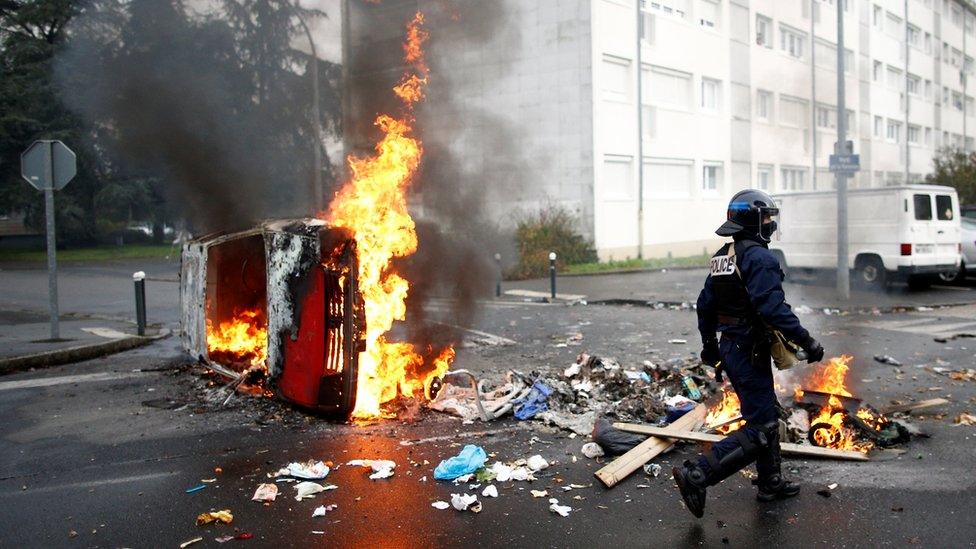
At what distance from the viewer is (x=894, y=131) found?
3981 cm

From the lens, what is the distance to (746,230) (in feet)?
13.9

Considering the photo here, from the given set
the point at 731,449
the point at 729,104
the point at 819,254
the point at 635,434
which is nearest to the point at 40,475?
the point at 635,434

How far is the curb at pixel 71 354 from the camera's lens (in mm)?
8500

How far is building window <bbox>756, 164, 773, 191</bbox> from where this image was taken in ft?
99.3

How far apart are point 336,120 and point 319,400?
14.0 feet

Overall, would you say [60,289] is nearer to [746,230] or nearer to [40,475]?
[40,475]

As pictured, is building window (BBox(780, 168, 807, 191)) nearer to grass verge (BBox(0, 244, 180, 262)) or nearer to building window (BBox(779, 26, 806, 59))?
building window (BBox(779, 26, 806, 59))

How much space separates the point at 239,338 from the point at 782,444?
5.66 metres

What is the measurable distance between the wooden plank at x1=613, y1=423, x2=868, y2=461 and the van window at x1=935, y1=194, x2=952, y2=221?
12158 mm

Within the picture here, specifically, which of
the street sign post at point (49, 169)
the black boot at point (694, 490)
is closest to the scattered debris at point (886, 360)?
the black boot at point (694, 490)

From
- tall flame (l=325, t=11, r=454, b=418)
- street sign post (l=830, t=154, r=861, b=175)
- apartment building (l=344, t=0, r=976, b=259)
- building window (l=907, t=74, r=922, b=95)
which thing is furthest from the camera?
building window (l=907, t=74, r=922, b=95)

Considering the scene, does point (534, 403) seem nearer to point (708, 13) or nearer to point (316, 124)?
point (316, 124)

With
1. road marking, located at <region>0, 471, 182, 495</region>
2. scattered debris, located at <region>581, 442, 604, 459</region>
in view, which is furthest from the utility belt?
road marking, located at <region>0, 471, 182, 495</region>

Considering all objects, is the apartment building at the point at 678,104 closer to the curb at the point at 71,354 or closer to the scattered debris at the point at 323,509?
the curb at the point at 71,354
